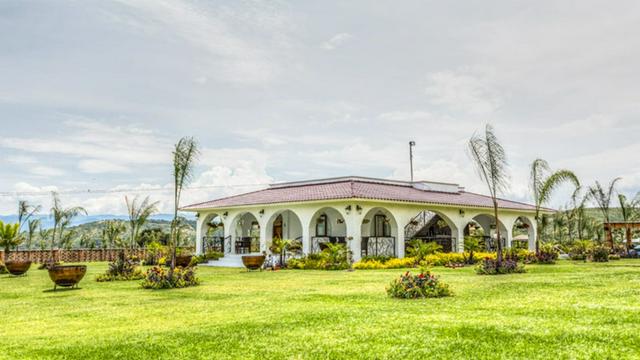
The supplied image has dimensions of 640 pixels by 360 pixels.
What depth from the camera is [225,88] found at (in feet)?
69.2

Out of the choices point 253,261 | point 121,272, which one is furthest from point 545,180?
point 121,272

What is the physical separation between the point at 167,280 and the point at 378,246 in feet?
42.5

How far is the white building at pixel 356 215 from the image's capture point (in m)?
25.6

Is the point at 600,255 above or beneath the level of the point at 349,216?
beneath

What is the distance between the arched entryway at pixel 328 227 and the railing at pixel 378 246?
3.87 ft

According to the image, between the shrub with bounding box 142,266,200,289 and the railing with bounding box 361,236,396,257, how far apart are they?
1170 cm

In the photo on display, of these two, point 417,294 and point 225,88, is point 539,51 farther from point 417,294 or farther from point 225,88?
point 225,88

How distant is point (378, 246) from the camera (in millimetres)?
26500

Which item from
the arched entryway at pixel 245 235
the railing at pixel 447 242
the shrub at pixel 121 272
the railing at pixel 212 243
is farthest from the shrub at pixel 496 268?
the railing at pixel 212 243

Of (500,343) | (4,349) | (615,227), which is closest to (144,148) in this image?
(4,349)

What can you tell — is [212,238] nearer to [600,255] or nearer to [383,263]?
[383,263]

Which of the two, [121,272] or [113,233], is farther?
[113,233]

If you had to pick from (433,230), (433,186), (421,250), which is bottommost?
(421,250)

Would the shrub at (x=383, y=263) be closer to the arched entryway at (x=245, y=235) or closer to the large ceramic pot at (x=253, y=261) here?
the large ceramic pot at (x=253, y=261)
